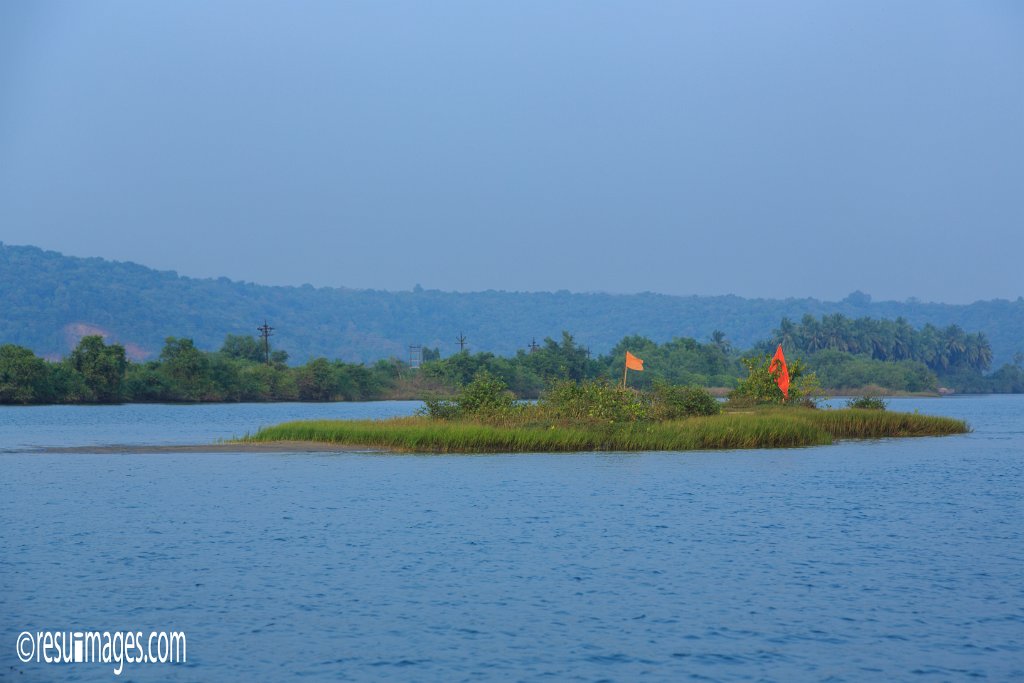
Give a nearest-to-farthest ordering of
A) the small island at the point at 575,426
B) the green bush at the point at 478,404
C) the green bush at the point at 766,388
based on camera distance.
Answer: the small island at the point at 575,426
the green bush at the point at 478,404
the green bush at the point at 766,388

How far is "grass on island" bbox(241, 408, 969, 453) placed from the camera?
152ft

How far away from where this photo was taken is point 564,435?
4619 cm

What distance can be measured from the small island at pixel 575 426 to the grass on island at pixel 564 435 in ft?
0.14

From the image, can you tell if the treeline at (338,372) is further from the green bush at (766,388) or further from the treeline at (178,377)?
the green bush at (766,388)

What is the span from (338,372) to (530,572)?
11888 centimetres

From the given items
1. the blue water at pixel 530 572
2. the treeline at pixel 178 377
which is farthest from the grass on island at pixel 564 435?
the treeline at pixel 178 377

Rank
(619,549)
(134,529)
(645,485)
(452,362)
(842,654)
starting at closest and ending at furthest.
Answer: (842,654) < (619,549) < (134,529) < (645,485) < (452,362)

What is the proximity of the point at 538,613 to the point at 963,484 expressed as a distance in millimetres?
23540

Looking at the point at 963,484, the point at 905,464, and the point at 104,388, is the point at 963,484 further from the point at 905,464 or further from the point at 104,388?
the point at 104,388

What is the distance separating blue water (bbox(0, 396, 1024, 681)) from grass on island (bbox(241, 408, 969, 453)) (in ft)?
18.6

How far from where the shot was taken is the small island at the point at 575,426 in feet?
153

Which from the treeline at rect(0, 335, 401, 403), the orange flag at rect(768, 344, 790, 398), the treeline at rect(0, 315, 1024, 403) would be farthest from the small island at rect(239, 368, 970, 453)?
the treeline at rect(0, 335, 401, 403)

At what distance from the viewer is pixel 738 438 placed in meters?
48.5

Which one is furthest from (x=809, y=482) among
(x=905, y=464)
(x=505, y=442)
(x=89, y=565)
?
(x=89, y=565)
